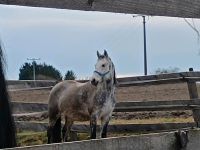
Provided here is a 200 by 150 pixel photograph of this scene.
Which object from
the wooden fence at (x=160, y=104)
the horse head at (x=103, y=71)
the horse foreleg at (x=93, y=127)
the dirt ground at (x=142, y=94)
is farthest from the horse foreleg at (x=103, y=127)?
the dirt ground at (x=142, y=94)

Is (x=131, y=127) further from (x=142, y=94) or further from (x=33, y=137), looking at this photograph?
(x=142, y=94)

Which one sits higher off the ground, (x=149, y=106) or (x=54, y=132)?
(x=149, y=106)

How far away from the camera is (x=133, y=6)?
2.08 m

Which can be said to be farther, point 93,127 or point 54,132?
point 54,132

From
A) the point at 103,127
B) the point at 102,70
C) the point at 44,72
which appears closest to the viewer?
the point at 103,127

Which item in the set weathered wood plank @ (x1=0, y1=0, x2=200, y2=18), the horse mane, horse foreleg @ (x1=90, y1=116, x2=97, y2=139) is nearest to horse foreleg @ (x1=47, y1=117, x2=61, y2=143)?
horse foreleg @ (x1=90, y1=116, x2=97, y2=139)

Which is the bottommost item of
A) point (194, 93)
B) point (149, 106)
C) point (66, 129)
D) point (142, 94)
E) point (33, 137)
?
point (33, 137)

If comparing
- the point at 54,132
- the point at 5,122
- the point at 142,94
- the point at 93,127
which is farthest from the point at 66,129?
the point at 5,122

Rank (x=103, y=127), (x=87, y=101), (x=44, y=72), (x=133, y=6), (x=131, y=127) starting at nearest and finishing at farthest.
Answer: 1. (x=133, y=6)
2. (x=103, y=127)
3. (x=87, y=101)
4. (x=131, y=127)
5. (x=44, y=72)

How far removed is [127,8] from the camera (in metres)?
2.07

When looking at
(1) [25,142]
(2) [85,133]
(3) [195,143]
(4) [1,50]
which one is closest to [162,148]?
(3) [195,143]

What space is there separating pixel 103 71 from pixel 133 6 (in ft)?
23.3

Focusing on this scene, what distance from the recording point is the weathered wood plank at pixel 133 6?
190cm

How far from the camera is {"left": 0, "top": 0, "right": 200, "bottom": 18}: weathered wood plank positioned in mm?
1898
